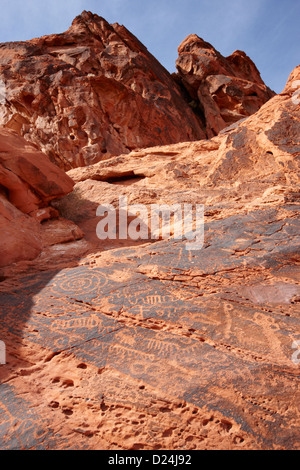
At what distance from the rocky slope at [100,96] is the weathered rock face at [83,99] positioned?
52mm

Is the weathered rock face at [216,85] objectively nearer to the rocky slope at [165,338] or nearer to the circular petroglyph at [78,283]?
the rocky slope at [165,338]

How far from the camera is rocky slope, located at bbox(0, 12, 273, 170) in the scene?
13852 mm

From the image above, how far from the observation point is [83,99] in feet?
45.9

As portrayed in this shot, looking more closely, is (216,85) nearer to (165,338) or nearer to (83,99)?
(83,99)

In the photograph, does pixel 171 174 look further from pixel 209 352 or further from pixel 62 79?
pixel 62 79

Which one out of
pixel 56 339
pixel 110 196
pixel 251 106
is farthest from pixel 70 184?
pixel 251 106

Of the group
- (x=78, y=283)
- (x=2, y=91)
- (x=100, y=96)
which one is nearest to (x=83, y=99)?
(x=100, y=96)

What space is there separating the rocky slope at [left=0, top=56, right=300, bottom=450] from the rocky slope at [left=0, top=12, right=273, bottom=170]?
10.6m

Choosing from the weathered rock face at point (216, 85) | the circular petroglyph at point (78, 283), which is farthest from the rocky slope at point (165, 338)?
the weathered rock face at point (216, 85)

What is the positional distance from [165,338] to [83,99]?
48.3ft

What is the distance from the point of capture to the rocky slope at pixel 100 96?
45.4 feet

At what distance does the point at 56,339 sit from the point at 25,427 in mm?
835

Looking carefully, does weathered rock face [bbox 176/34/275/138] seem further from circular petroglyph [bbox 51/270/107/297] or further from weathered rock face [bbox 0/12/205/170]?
circular petroglyph [bbox 51/270/107/297]

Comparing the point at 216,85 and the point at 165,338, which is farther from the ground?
the point at 216,85
